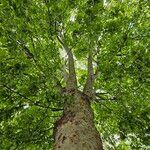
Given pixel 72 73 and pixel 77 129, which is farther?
pixel 72 73

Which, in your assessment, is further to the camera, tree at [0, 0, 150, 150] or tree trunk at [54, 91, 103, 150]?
tree at [0, 0, 150, 150]

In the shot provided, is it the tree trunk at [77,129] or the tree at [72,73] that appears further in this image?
the tree at [72,73]

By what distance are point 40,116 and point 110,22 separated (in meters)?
2.53

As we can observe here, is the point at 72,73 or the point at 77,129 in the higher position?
the point at 72,73

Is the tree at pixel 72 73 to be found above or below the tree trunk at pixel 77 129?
above

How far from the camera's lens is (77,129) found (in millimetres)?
4246

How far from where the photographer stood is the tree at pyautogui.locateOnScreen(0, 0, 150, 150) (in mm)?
4957

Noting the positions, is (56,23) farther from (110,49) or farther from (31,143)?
(31,143)

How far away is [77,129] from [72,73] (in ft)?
7.83

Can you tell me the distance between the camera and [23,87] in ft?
17.4

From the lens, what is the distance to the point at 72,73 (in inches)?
255

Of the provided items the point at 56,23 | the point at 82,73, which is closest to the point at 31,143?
the point at 56,23

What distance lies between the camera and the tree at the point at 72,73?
16.3ft

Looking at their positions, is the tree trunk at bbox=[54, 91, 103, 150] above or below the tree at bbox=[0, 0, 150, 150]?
below
